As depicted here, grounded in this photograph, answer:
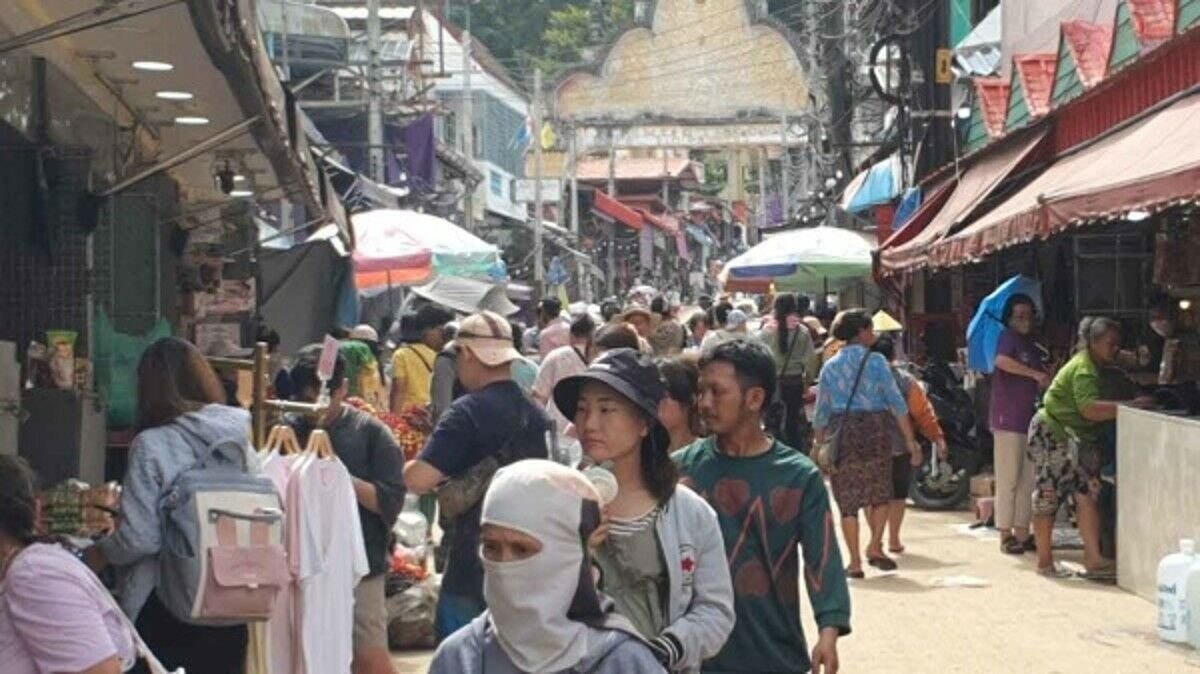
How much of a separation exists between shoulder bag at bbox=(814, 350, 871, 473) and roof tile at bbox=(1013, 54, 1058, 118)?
18.4ft

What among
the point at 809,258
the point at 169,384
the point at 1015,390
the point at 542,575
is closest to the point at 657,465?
the point at 542,575

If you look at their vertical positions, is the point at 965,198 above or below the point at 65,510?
above

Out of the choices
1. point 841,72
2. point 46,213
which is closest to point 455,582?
point 46,213

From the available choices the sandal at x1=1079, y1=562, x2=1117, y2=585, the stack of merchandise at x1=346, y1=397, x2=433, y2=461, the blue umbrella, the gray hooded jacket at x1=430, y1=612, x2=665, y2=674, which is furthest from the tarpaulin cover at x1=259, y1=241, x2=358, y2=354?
the gray hooded jacket at x1=430, y1=612, x2=665, y2=674

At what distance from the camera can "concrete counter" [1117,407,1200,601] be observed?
11414mm

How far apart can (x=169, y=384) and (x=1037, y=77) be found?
1361cm

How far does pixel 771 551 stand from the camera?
19.4ft

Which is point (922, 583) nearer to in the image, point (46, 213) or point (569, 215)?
point (46, 213)

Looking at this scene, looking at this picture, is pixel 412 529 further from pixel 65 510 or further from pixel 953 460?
pixel 953 460

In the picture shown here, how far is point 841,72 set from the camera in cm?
4050

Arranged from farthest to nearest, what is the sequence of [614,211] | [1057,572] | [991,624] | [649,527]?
[614,211] < [1057,572] < [991,624] < [649,527]

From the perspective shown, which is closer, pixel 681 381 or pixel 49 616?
pixel 49 616

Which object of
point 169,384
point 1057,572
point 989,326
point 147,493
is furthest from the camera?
point 989,326

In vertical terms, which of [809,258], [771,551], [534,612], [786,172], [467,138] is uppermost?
[467,138]
